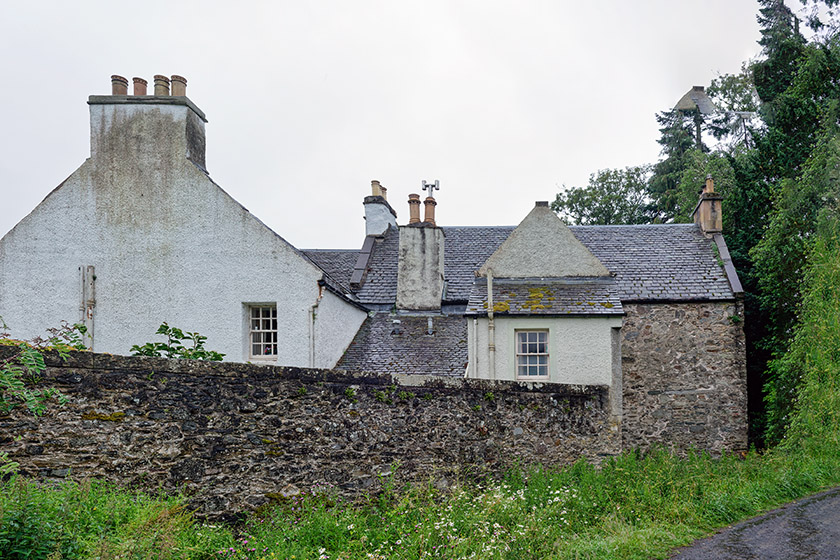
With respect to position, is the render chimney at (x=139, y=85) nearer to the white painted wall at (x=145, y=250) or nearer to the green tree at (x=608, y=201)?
the white painted wall at (x=145, y=250)

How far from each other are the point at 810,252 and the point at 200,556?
15130 millimetres

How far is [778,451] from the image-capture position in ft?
47.0

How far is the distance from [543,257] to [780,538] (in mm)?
8588

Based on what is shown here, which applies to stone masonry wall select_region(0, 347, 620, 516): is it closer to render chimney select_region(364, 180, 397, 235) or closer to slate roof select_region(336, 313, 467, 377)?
slate roof select_region(336, 313, 467, 377)

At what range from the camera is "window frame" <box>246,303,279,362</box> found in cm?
1471

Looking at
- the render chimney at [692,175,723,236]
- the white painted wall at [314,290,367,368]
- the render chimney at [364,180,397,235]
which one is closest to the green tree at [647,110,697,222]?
the render chimney at [692,175,723,236]

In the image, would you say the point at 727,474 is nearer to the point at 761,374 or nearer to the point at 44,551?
the point at 761,374

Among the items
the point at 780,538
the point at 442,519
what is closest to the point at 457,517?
the point at 442,519

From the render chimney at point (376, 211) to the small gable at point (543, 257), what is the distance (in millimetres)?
6242

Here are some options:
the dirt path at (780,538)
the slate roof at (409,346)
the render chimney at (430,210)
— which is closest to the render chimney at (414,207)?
the render chimney at (430,210)

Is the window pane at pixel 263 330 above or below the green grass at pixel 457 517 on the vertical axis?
above

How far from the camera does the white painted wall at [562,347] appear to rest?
46.4 ft

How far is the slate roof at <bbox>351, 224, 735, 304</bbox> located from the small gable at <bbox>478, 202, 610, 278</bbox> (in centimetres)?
115

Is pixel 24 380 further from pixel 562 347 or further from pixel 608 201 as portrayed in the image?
pixel 608 201
